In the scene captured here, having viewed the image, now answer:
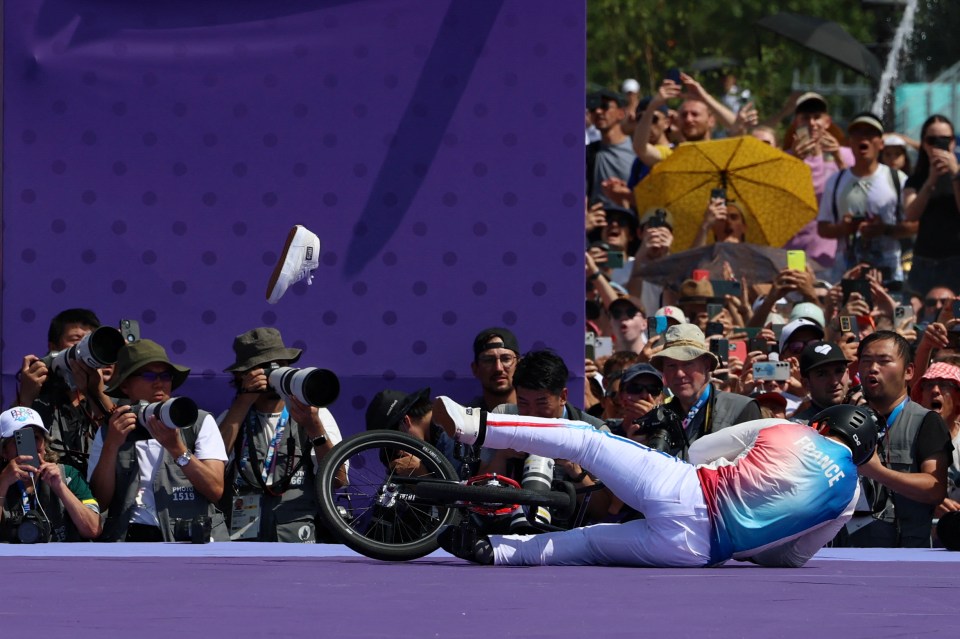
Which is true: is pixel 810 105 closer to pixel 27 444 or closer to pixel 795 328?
pixel 795 328

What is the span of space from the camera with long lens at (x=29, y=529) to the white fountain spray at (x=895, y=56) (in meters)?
17.4

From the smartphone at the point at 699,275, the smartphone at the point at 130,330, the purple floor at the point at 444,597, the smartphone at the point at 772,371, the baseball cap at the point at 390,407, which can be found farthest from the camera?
the smartphone at the point at 699,275

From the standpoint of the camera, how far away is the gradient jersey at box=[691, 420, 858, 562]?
7.52 m

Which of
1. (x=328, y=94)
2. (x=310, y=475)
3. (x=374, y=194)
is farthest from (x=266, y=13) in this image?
(x=310, y=475)

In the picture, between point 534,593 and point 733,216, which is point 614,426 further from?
point 733,216

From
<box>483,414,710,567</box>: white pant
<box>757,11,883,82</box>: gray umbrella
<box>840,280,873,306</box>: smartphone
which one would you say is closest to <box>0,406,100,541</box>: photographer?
<box>483,414,710,567</box>: white pant

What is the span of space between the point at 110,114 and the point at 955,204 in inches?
238

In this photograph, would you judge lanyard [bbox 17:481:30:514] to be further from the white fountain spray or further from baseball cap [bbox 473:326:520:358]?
the white fountain spray

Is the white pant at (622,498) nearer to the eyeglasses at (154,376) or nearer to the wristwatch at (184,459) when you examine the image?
the wristwatch at (184,459)

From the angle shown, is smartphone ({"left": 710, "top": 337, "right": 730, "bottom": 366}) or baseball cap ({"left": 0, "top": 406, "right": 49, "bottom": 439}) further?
smartphone ({"left": 710, "top": 337, "right": 730, "bottom": 366})

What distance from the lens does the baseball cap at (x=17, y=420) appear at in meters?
8.76

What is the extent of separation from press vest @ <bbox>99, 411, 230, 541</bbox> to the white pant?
6.29 feet

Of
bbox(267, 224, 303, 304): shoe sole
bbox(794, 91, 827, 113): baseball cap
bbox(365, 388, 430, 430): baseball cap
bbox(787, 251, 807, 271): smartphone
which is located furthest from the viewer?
bbox(794, 91, 827, 113): baseball cap

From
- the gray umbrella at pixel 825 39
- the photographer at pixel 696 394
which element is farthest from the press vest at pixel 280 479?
the gray umbrella at pixel 825 39
